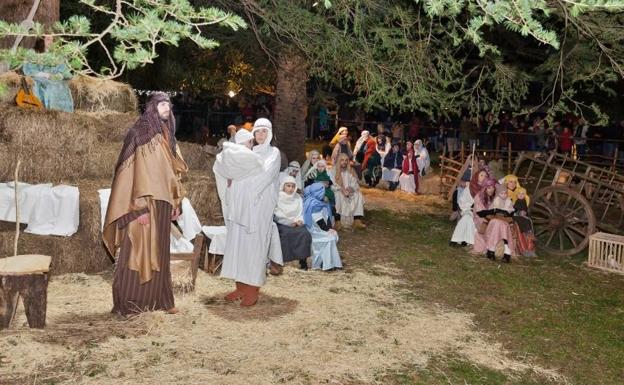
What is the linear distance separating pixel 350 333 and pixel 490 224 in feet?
14.0

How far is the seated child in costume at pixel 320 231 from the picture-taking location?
844 centimetres

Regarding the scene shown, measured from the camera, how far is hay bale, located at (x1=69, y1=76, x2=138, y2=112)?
31.1 ft

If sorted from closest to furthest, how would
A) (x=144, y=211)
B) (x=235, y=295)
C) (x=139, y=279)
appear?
(x=144, y=211) → (x=139, y=279) → (x=235, y=295)

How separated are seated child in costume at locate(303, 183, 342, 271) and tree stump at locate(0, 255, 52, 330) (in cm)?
357

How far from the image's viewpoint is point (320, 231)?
8.66m

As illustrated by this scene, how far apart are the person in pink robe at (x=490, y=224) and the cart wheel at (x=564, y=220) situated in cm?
89

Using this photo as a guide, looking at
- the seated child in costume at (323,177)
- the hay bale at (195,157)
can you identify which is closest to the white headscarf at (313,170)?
the seated child in costume at (323,177)

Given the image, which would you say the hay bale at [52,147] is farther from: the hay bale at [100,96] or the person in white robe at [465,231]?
the person in white robe at [465,231]

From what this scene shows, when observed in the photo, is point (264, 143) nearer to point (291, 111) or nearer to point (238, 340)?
point (238, 340)

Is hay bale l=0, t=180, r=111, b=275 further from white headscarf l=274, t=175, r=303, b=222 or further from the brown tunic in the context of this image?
white headscarf l=274, t=175, r=303, b=222

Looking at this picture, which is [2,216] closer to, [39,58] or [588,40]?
[39,58]

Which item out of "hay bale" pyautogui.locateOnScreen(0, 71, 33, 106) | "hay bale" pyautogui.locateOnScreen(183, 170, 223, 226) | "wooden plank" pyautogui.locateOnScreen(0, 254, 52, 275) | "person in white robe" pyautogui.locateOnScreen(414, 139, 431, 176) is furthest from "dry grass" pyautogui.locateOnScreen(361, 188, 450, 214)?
"wooden plank" pyautogui.locateOnScreen(0, 254, 52, 275)

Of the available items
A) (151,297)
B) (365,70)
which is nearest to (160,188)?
(151,297)

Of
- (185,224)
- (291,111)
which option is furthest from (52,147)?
(291,111)
